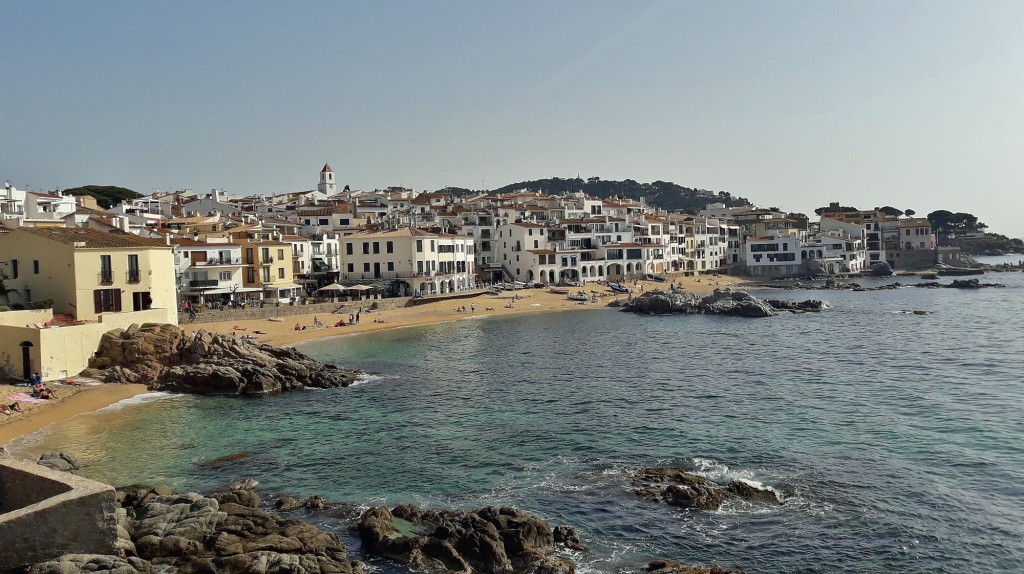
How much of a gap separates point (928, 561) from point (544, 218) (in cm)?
8635

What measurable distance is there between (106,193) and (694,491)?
108051 mm

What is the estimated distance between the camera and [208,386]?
3509 centimetres

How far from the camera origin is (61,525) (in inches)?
593

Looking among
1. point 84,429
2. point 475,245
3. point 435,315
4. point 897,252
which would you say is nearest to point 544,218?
point 475,245

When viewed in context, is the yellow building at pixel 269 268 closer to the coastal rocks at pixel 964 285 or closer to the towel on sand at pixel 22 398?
the towel on sand at pixel 22 398

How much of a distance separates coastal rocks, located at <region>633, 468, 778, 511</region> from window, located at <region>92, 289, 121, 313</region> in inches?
1208

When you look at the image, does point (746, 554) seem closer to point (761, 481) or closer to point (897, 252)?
point (761, 481)

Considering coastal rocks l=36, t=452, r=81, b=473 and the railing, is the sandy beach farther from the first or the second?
the railing

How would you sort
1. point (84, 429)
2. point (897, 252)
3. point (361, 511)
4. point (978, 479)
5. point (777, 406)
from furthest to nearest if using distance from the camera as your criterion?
point (897, 252)
point (777, 406)
point (84, 429)
point (978, 479)
point (361, 511)

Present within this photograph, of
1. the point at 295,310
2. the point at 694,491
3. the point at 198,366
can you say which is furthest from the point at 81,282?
the point at 694,491

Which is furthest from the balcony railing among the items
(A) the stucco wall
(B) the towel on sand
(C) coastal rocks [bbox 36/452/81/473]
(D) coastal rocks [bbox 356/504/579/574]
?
(D) coastal rocks [bbox 356/504/579/574]

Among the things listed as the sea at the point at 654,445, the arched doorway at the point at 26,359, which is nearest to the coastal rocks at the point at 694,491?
the sea at the point at 654,445

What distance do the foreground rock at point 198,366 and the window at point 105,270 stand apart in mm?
3111

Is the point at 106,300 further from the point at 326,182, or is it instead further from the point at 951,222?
the point at 951,222
